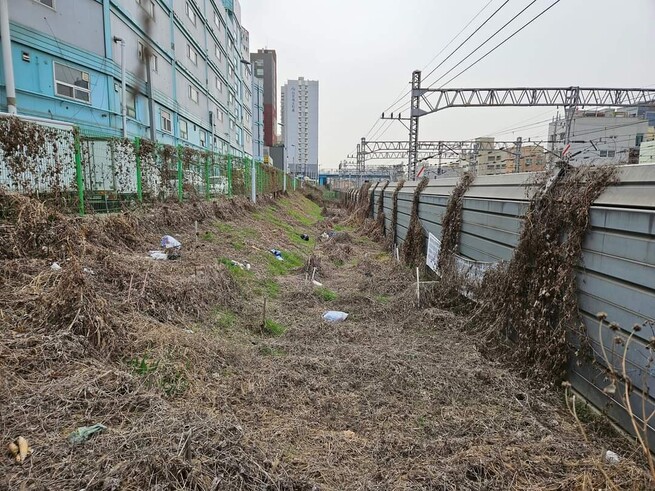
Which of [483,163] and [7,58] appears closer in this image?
[7,58]

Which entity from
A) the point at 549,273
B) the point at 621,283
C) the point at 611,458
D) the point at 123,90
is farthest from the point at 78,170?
the point at 123,90

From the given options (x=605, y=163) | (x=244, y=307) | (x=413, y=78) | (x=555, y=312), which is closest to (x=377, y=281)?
(x=244, y=307)

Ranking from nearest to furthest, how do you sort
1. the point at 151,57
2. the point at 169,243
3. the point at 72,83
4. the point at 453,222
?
the point at 453,222 < the point at 169,243 < the point at 72,83 < the point at 151,57

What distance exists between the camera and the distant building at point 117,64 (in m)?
11.6

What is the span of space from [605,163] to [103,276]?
511 cm

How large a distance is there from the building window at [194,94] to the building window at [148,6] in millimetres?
6175

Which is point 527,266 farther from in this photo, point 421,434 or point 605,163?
point 421,434

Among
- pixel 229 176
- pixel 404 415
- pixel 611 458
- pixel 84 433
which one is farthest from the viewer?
pixel 229 176

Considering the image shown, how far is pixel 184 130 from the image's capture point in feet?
76.7

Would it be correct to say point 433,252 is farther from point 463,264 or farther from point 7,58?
point 7,58

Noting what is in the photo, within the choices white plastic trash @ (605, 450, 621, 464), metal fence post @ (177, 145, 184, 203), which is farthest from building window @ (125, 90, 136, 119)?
white plastic trash @ (605, 450, 621, 464)

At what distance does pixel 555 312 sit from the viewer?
333 cm

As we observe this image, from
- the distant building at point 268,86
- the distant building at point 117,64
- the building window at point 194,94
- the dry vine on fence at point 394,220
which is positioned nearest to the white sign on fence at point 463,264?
the dry vine on fence at point 394,220

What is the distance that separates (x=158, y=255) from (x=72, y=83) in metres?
10.9
